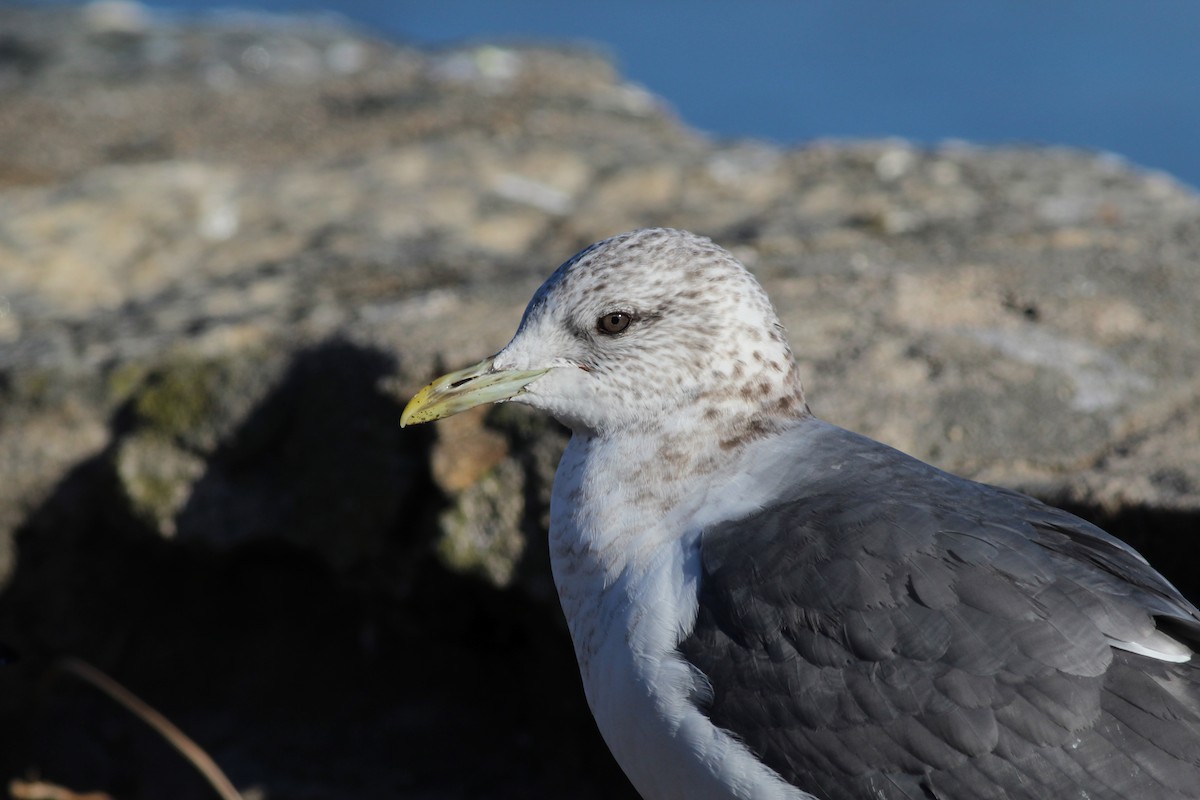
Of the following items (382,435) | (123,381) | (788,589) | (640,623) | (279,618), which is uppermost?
(788,589)

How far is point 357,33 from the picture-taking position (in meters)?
12.3

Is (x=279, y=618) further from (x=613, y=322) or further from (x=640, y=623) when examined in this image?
(x=640, y=623)

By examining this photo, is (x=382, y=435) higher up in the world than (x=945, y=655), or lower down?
lower down

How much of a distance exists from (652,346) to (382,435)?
142 centimetres

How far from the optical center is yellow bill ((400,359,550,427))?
3139 millimetres

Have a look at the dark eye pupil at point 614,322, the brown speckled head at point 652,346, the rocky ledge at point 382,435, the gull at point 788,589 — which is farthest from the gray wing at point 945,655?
the rocky ledge at point 382,435

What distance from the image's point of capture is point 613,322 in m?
3.15

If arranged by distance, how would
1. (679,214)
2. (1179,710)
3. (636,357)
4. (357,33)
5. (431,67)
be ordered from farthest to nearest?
(357,33) < (431,67) < (679,214) < (636,357) < (1179,710)

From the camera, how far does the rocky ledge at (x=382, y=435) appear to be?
4004 mm

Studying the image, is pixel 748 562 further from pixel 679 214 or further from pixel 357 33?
pixel 357 33

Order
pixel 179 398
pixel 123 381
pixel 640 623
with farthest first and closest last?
pixel 123 381 < pixel 179 398 < pixel 640 623

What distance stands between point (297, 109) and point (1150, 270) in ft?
19.3

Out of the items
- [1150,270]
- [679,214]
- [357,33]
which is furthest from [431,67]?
[1150,270]

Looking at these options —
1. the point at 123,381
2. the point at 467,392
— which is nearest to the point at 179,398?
the point at 123,381
